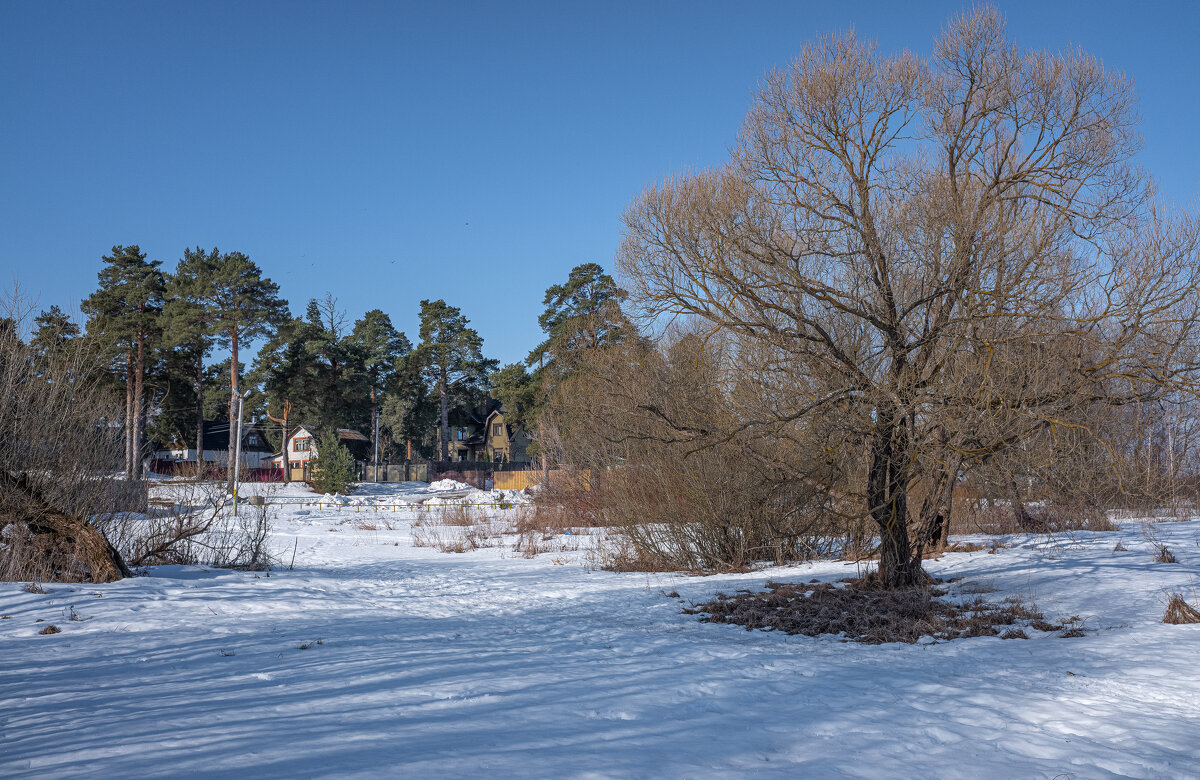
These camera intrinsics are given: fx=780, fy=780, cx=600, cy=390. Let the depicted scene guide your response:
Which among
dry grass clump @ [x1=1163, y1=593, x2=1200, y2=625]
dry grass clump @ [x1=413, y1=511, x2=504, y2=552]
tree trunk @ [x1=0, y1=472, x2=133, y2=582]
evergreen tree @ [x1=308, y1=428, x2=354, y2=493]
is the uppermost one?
evergreen tree @ [x1=308, y1=428, x2=354, y2=493]

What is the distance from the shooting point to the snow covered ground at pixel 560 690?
14.5ft

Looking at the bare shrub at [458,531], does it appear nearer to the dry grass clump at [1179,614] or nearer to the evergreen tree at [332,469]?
the evergreen tree at [332,469]

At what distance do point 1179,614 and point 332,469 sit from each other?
4055 cm

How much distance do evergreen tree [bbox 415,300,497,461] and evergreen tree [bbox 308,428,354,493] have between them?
1356cm

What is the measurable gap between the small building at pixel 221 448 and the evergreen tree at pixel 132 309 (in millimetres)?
17574

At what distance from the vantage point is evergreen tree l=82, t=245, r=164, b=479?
41438mm

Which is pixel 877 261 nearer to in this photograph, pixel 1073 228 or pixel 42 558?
pixel 1073 228

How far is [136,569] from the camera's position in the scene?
39.6 ft

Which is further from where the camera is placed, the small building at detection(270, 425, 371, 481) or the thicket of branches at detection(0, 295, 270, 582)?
the small building at detection(270, 425, 371, 481)

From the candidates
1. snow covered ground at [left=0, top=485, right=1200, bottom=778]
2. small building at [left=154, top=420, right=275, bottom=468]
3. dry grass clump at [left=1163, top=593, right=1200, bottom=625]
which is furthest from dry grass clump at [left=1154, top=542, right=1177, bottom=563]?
small building at [left=154, top=420, right=275, bottom=468]

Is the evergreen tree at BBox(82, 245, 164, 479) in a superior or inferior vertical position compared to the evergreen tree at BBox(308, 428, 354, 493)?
superior

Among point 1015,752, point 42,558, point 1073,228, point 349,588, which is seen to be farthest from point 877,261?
point 42,558

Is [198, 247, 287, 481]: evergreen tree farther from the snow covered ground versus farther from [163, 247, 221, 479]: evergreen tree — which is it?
the snow covered ground

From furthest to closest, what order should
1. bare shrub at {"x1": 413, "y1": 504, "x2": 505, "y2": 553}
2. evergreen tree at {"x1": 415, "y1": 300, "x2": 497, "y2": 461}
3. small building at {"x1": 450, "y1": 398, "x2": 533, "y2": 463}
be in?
small building at {"x1": 450, "y1": 398, "x2": 533, "y2": 463} < evergreen tree at {"x1": 415, "y1": 300, "x2": 497, "y2": 461} < bare shrub at {"x1": 413, "y1": 504, "x2": 505, "y2": 553}
